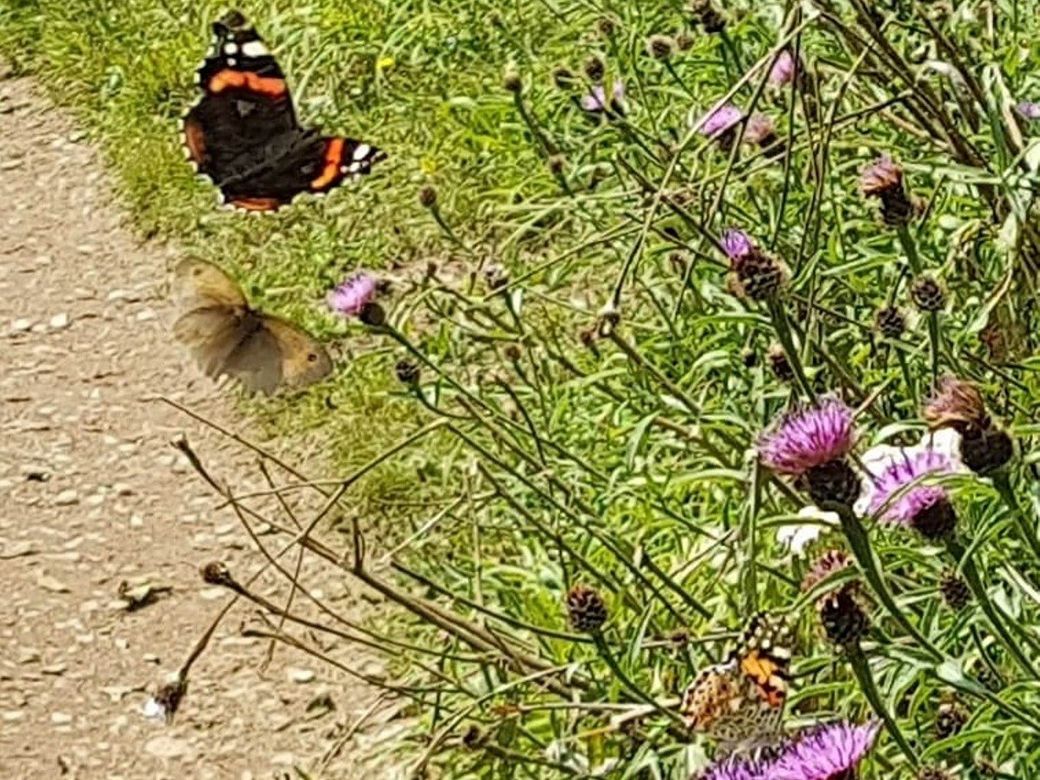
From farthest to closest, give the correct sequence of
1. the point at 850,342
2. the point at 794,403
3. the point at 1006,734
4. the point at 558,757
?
1. the point at 850,342
2. the point at 558,757
3. the point at 794,403
4. the point at 1006,734

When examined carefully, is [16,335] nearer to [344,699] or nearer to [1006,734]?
[344,699]

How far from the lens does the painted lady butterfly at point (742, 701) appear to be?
1.79 m

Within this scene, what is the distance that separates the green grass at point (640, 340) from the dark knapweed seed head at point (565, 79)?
9cm

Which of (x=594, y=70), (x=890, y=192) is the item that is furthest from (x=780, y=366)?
(x=594, y=70)

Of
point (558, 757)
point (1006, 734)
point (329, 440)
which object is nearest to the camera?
point (1006, 734)

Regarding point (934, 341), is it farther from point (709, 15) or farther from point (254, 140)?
point (254, 140)

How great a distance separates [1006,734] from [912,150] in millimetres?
1502

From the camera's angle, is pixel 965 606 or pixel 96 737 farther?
pixel 96 737

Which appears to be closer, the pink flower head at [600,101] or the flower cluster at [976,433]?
the flower cluster at [976,433]

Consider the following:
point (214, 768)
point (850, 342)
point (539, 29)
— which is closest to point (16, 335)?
point (539, 29)

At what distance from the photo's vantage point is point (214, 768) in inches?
145

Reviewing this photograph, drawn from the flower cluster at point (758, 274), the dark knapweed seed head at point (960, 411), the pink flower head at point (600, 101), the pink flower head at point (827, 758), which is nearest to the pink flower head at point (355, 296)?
the pink flower head at point (600, 101)

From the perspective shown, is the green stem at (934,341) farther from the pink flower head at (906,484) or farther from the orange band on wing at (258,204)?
the orange band on wing at (258,204)

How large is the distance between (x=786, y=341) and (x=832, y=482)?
0.41 metres
